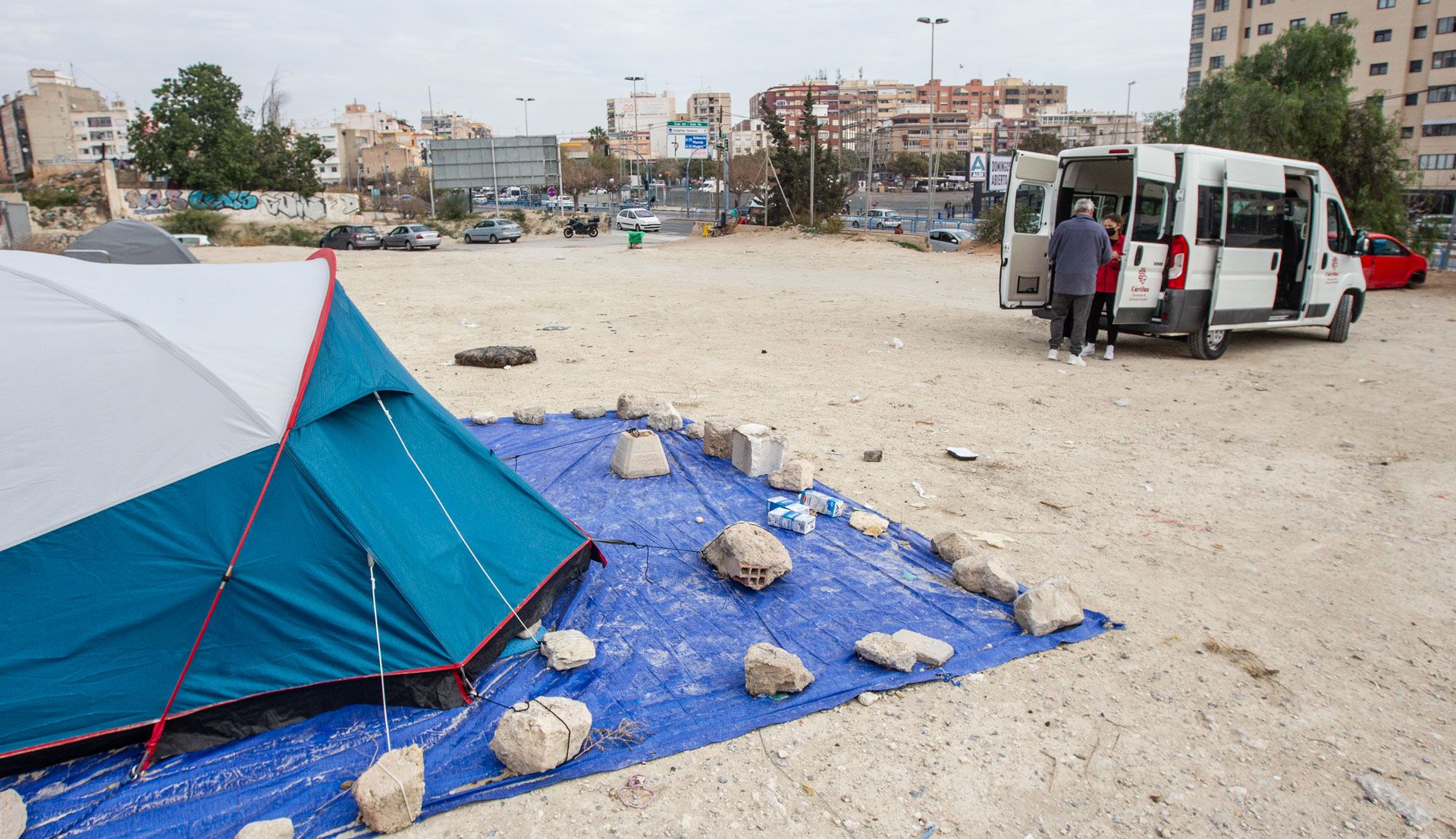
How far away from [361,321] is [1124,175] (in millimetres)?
9448

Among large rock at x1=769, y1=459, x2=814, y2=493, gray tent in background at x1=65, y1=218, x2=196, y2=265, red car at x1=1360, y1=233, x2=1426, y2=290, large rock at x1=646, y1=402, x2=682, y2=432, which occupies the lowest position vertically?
large rock at x1=769, y1=459, x2=814, y2=493

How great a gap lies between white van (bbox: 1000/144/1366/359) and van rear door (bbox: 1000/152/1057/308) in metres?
0.01

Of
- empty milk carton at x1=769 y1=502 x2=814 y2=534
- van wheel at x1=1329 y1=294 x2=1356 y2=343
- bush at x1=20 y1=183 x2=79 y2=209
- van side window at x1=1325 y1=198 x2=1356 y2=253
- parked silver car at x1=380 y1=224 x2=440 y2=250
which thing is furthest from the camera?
bush at x1=20 y1=183 x2=79 y2=209

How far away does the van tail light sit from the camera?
30.2 ft

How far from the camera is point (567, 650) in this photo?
355 cm

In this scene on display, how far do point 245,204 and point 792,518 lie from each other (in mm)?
55448

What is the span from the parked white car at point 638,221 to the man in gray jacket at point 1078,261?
3479 centimetres

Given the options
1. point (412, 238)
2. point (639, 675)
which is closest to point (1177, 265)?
point (639, 675)

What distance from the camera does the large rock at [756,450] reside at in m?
5.85

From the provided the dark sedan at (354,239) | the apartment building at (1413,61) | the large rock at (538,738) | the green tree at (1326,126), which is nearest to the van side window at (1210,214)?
the large rock at (538,738)

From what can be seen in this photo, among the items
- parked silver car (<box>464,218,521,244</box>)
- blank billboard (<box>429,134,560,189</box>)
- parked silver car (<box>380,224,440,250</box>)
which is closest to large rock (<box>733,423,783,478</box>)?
parked silver car (<box>380,224,440,250</box>)

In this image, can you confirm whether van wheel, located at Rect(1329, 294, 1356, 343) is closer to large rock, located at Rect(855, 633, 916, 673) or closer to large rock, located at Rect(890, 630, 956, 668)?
large rock, located at Rect(890, 630, 956, 668)

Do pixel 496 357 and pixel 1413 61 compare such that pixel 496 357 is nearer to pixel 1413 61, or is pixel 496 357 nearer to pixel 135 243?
pixel 135 243

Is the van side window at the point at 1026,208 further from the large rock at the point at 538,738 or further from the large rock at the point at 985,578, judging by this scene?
the large rock at the point at 538,738
